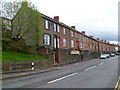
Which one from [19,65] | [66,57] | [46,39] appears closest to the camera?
[19,65]

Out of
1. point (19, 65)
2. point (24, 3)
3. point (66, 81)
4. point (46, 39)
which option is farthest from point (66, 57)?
point (66, 81)

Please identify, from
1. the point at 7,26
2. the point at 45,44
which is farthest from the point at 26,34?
the point at 45,44

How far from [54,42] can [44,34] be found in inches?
172

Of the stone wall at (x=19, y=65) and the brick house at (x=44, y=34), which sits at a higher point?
the brick house at (x=44, y=34)

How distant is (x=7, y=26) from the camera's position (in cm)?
2236

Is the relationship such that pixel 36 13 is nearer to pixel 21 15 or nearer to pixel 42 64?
pixel 21 15

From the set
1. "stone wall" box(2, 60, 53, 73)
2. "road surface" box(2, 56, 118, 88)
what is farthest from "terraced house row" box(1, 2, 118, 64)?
"road surface" box(2, 56, 118, 88)

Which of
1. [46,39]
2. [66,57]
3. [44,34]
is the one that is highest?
[44,34]

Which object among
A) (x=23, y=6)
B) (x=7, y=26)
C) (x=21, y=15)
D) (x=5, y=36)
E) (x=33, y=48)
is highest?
(x=23, y=6)

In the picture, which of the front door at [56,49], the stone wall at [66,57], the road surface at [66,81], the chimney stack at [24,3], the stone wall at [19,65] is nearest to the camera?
the road surface at [66,81]

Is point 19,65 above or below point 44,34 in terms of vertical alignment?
below

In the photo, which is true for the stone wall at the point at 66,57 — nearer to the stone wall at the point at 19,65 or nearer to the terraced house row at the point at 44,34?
the terraced house row at the point at 44,34

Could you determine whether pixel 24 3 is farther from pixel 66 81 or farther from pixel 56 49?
pixel 66 81

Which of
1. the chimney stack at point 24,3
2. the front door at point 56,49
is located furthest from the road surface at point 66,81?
the front door at point 56,49
